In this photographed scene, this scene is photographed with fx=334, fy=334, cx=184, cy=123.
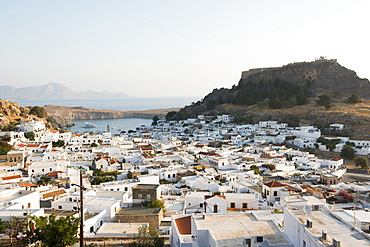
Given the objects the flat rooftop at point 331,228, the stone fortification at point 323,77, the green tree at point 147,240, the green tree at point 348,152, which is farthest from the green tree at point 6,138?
the stone fortification at point 323,77

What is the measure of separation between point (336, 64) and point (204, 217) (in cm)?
6279

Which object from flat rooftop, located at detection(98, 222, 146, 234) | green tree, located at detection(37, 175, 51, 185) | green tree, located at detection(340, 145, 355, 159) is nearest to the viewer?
flat rooftop, located at detection(98, 222, 146, 234)

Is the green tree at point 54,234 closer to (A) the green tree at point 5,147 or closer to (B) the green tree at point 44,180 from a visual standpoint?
(B) the green tree at point 44,180

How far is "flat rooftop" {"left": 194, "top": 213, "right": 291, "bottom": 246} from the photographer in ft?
20.8

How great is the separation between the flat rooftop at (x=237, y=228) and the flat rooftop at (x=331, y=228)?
1.99ft

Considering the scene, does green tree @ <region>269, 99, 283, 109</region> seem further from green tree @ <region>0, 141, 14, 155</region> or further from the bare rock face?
green tree @ <region>0, 141, 14, 155</region>

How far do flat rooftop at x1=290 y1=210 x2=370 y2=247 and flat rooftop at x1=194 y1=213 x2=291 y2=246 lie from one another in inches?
23.8

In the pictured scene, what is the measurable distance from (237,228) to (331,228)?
1.82 meters

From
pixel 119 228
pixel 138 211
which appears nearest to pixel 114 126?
pixel 138 211

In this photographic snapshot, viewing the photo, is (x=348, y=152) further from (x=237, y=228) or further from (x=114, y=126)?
(x=114, y=126)

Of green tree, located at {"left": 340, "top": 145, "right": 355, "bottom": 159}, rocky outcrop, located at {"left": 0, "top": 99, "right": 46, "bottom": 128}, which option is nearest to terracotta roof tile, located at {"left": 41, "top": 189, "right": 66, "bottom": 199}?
green tree, located at {"left": 340, "top": 145, "right": 355, "bottom": 159}

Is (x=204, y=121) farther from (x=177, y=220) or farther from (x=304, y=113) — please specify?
(x=177, y=220)

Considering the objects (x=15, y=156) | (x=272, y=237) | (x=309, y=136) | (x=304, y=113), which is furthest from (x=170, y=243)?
(x=304, y=113)

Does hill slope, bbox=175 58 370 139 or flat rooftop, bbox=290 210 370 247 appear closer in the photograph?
flat rooftop, bbox=290 210 370 247
